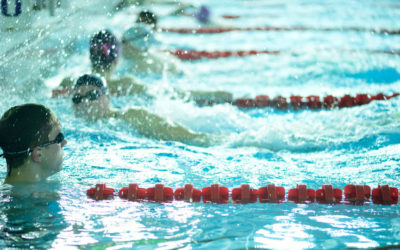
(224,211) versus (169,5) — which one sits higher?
(169,5)

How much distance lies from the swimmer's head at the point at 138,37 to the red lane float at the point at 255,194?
3.16 m

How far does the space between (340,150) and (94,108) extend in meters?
1.80

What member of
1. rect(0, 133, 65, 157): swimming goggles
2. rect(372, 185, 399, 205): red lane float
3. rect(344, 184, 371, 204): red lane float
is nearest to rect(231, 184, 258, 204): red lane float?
rect(344, 184, 371, 204): red lane float

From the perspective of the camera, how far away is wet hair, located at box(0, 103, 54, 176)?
2422mm

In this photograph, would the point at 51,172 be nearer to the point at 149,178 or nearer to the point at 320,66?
the point at 149,178

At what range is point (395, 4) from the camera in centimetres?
1292

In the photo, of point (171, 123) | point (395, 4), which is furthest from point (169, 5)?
point (171, 123)

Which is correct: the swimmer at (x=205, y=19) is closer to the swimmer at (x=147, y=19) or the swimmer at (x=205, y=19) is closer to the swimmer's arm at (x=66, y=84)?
the swimmer at (x=147, y=19)

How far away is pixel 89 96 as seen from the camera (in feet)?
12.5

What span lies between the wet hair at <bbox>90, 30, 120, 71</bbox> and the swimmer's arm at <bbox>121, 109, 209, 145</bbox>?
2.52ft

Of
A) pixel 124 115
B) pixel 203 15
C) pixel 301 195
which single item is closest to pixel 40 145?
pixel 301 195

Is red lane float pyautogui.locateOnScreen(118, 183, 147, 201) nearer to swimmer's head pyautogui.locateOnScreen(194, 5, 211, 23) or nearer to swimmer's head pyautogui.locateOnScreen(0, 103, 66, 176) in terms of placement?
swimmer's head pyautogui.locateOnScreen(0, 103, 66, 176)

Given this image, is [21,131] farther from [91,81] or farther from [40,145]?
[91,81]

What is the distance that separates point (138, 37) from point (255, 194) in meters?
3.38
